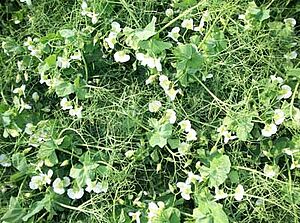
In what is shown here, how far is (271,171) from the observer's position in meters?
1.25

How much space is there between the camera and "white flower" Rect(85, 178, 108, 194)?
1.24 meters

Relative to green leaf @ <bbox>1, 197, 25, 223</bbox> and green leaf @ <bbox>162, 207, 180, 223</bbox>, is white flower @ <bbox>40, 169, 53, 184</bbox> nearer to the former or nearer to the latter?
green leaf @ <bbox>1, 197, 25, 223</bbox>

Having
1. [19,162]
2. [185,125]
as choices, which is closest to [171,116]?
[185,125]

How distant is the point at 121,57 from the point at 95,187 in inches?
11.5

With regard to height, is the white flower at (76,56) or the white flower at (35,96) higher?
the white flower at (76,56)

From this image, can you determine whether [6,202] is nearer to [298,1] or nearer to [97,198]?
[97,198]

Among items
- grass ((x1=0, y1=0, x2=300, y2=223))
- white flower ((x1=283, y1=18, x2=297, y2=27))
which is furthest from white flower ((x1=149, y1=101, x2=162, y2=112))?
white flower ((x1=283, y1=18, x2=297, y2=27))

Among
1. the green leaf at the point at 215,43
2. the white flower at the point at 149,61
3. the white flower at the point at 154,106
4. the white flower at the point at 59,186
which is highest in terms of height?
the green leaf at the point at 215,43

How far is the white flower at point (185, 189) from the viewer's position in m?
1.24

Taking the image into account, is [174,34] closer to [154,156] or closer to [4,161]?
[154,156]

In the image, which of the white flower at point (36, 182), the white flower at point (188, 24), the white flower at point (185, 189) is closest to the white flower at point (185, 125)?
the white flower at point (185, 189)

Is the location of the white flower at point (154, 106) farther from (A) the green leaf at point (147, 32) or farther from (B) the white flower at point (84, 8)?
(B) the white flower at point (84, 8)

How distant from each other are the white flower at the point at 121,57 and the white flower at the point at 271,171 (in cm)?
38

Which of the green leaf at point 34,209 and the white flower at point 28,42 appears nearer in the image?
the green leaf at point 34,209
